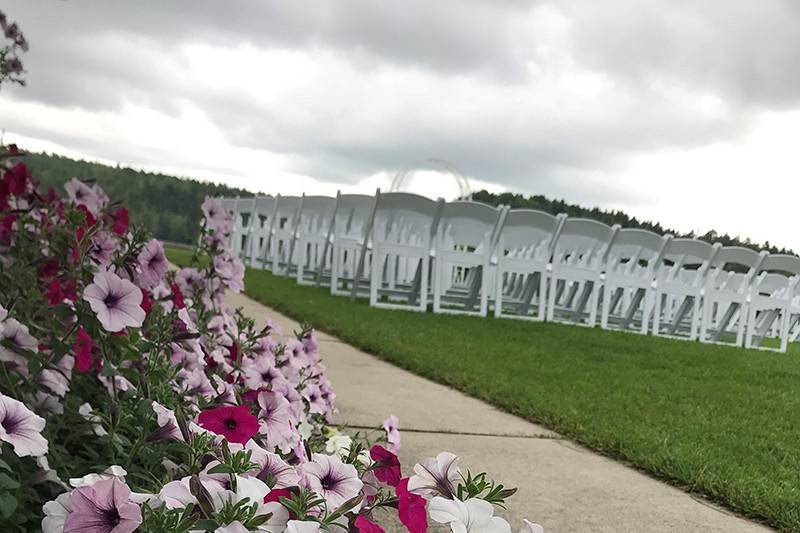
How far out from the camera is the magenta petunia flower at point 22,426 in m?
0.69

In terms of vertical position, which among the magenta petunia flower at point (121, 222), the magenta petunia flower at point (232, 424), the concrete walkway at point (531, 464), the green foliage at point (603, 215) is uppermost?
the green foliage at point (603, 215)

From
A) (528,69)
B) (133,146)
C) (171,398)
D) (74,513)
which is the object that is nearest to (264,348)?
(171,398)

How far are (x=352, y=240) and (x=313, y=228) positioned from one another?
87.5 inches

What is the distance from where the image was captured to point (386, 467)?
0.72 meters

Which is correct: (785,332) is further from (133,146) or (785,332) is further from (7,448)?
(7,448)

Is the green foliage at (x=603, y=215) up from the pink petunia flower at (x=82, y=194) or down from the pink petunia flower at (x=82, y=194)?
up

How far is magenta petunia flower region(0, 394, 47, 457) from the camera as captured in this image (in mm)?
686

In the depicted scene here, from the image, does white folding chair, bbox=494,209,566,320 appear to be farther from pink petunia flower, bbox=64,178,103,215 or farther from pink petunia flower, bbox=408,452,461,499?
pink petunia flower, bbox=408,452,461,499

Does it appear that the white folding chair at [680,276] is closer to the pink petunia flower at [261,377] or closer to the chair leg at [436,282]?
the chair leg at [436,282]

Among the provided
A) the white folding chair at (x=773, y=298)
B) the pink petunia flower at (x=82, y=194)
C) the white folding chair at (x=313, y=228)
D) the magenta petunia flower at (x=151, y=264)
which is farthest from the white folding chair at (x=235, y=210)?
the magenta petunia flower at (x=151, y=264)

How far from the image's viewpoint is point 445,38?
4668mm

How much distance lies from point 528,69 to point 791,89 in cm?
206

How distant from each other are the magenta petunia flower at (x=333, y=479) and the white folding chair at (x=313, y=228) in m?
A: 7.28

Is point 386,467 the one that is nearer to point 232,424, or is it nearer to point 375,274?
point 232,424
